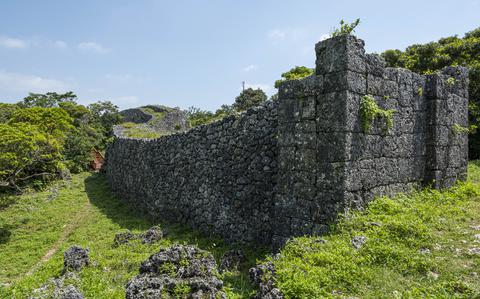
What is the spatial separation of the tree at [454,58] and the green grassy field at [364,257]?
411cm

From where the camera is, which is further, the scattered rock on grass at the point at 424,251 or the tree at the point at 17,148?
the tree at the point at 17,148

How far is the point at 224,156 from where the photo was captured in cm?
977

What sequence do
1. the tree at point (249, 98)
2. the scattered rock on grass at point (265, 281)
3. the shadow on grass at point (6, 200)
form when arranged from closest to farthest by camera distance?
the scattered rock on grass at point (265, 281) < the shadow on grass at point (6, 200) < the tree at point (249, 98)

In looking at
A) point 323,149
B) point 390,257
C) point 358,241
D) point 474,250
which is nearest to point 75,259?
point 323,149

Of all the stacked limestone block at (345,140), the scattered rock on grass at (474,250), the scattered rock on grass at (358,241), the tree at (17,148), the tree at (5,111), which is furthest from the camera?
the tree at (5,111)

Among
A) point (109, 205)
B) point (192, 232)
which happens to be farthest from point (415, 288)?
point (109, 205)

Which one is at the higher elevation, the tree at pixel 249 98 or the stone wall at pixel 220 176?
the tree at pixel 249 98

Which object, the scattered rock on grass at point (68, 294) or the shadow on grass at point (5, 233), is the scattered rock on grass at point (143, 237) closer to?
the scattered rock on grass at point (68, 294)

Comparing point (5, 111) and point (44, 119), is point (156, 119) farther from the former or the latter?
point (44, 119)

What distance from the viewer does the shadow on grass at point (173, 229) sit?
6.29m

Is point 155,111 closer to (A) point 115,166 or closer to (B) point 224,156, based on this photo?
(A) point 115,166

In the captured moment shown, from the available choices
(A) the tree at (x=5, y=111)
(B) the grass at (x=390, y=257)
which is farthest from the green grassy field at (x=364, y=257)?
(A) the tree at (x=5, y=111)

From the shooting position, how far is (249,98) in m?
34.0

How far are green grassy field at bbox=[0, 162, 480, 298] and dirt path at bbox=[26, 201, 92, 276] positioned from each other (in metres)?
0.08
